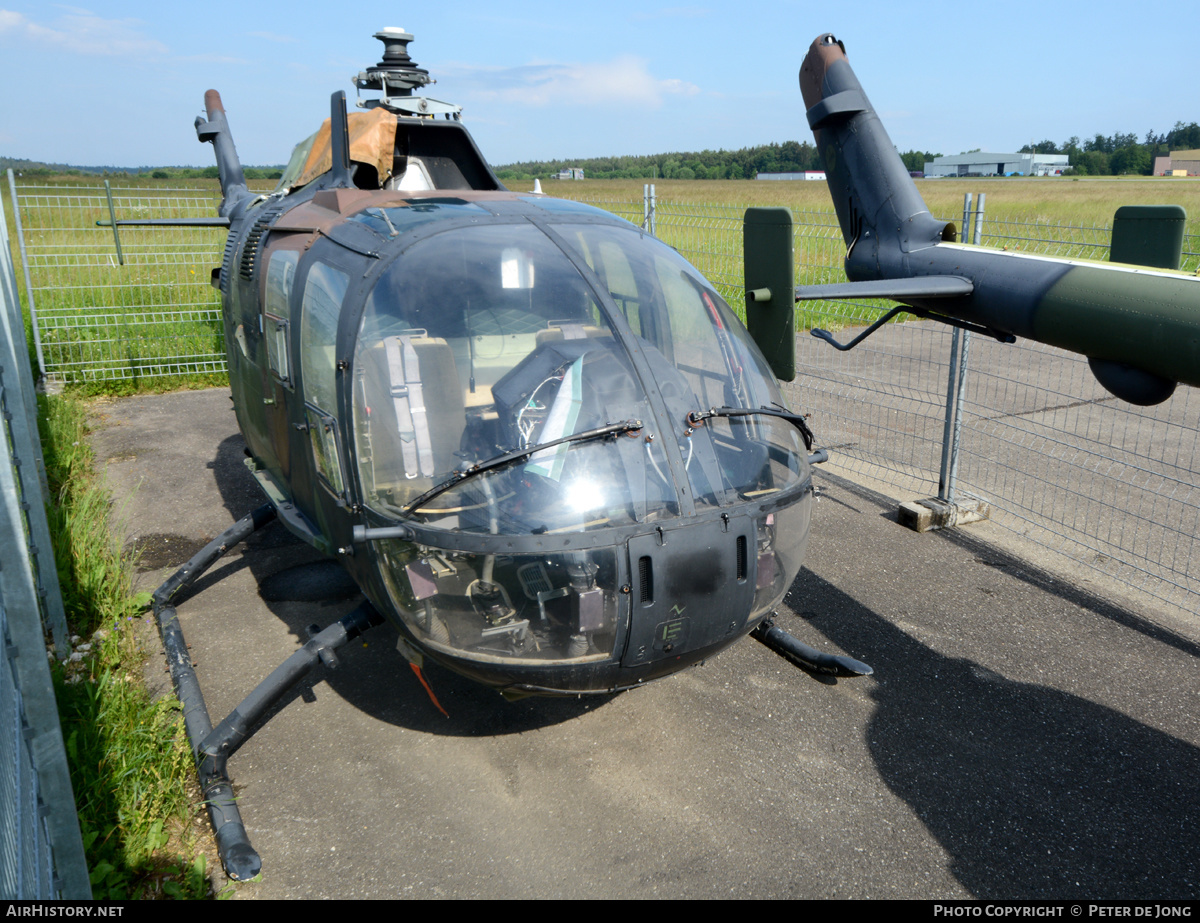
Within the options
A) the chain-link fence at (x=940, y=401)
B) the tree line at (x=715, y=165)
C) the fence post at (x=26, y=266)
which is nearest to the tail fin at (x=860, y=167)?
the chain-link fence at (x=940, y=401)

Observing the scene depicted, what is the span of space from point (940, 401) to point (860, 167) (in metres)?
5.05

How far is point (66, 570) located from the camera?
4766mm

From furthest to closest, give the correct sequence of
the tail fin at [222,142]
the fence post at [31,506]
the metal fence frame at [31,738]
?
the tail fin at [222,142] → the fence post at [31,506] → the metal fence frame at [31,738]

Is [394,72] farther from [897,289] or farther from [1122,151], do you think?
[1122,151]

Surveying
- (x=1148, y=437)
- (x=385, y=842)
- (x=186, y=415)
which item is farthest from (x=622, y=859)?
(x=186, y=415)

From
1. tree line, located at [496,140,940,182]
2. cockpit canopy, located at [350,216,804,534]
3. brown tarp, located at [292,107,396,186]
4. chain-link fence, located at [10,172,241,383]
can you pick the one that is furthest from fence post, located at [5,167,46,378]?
tree line, located at [496,140,940,182]

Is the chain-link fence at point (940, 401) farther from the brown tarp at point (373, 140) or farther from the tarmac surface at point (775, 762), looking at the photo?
the brown tarp at point (373, 140)

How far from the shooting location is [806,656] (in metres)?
3.91

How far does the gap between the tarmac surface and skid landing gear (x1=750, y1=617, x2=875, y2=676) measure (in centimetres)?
14

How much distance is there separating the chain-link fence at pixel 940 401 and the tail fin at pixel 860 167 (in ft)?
3.68

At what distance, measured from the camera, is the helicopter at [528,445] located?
269 centimetres

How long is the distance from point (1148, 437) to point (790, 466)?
6098 millimetres

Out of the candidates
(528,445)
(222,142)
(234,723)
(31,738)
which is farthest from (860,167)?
(222,142)

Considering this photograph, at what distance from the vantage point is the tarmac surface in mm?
2861
